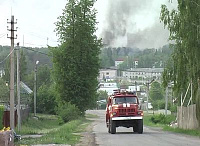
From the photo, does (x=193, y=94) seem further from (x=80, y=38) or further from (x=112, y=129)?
(x=80, y=38)

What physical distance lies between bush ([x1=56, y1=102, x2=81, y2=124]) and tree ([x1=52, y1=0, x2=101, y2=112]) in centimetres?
373

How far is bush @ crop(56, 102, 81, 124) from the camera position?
6809cm

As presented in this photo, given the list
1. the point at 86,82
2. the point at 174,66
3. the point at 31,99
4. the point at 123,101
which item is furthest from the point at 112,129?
the point at 31,99

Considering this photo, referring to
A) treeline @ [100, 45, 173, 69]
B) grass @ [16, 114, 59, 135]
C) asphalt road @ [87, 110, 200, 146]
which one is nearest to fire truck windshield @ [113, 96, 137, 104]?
asphalt road @ [87, 110, 200, 146]

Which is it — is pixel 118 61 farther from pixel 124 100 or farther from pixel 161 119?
pixel 124 100

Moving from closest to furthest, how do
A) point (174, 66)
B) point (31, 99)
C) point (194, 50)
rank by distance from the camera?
1. point (194, 50)
2. point (174, 66)
3. point (31, 99)

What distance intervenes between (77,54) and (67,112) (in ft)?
30.1

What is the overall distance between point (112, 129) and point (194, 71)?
6883mm

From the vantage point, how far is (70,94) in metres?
73.6

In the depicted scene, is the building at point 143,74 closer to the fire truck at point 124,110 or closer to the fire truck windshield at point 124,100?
the fire truck at point 124,110

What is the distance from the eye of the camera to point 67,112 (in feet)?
223

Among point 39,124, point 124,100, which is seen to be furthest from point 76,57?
point 124,100

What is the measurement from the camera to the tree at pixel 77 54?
7188 centimetres

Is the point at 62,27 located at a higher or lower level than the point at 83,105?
higher
